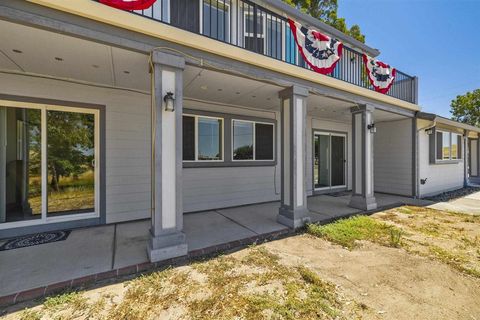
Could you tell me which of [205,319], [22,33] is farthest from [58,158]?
[205,319]

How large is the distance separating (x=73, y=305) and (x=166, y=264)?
1.00 metres

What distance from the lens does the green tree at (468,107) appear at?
21.0 metres

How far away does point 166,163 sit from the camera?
3.01m

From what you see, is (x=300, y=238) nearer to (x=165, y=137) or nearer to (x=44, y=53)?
(x=165, y=137)

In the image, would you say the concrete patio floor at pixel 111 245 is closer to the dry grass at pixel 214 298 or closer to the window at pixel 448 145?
the dry grass at pixel 214 298

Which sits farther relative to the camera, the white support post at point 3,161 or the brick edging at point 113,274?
the white support post at point 3,161

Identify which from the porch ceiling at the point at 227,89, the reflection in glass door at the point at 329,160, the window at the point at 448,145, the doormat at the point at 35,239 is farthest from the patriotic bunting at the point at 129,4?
the window at the point at 448,145

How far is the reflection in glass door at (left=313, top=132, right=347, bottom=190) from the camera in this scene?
7.78 m

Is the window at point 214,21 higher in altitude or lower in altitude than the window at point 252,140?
higher

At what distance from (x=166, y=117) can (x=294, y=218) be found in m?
2.96

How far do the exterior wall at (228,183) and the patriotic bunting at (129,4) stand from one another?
243 cm

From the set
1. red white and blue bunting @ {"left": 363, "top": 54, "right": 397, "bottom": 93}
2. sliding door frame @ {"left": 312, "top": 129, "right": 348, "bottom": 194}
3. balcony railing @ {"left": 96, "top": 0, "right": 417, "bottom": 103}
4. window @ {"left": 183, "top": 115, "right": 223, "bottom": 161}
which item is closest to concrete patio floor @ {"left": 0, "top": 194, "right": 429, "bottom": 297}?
window @ {"left": 183, "top": 115, "right": 223, "bottom": 161}

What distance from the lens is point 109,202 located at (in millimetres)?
4375

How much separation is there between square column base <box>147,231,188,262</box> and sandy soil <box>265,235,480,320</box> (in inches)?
54.6
